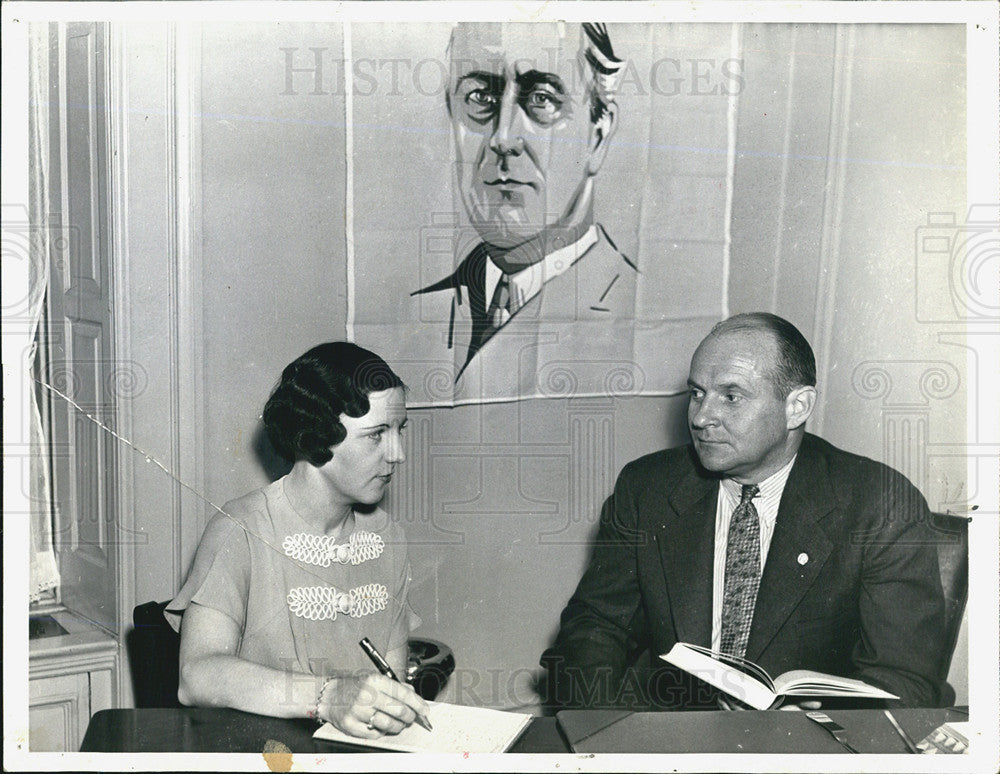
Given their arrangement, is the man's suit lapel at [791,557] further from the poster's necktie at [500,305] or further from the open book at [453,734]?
the poster's necktie at [500,305]

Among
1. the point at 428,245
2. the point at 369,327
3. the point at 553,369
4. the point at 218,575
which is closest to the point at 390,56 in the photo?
the point at 428,245

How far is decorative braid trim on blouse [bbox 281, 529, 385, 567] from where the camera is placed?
186 centimetres

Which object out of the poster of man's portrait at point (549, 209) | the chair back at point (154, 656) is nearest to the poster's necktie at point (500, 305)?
the poster of man's portrait at point (549, 209)

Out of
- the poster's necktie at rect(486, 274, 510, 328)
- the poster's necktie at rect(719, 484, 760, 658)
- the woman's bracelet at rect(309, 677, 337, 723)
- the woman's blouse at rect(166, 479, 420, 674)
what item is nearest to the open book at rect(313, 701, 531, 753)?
the woman's bracelet at rect(309, 677, 337, 723)

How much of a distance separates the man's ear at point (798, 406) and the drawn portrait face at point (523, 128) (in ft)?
1.82

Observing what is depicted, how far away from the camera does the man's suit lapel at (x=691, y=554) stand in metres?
1.91

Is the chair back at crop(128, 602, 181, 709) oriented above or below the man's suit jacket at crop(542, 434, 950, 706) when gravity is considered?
below

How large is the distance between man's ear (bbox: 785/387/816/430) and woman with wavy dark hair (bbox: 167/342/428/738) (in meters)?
0.79

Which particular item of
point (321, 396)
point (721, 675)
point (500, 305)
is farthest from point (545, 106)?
point (721, 675)

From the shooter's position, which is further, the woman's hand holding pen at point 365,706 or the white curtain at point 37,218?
the white curtain at point 37,218

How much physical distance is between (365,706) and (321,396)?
0.60m

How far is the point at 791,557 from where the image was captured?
189cm

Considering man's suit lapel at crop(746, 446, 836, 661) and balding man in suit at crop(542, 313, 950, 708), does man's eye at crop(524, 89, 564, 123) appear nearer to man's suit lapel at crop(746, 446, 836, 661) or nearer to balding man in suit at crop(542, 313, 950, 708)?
balding man in suit at crop(542, 313, 950, 708)

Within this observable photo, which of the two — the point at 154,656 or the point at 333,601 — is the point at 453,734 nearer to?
the point at 333,601
